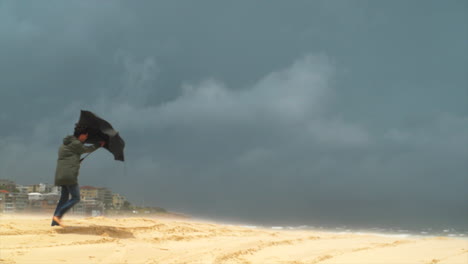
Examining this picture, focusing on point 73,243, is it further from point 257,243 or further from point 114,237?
point 257,243

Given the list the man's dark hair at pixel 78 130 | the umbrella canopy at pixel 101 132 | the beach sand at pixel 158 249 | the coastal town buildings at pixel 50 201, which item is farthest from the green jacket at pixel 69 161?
the coastal town buildings at pixel 50 201

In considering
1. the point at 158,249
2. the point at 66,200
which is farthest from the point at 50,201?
the point at 158,249

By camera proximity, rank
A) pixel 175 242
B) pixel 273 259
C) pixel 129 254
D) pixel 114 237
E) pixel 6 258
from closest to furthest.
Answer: pixel 6 258, pixel 129 254, pixel 273 259, pixel 114 237, pixel 175 242

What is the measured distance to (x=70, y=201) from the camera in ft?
22.2

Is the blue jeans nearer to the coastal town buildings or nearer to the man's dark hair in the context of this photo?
the man's dark hair

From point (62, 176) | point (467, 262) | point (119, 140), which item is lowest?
point (467, 262)

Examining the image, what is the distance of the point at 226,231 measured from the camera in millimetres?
9789

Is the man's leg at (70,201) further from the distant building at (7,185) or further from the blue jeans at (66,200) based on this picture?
the distant building at (7,185)

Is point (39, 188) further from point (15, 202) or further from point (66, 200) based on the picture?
point (66, 200)

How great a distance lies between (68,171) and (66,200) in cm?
69

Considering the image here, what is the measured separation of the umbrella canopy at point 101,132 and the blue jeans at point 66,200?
105cm

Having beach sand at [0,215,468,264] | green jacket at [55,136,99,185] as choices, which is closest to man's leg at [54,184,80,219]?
green jacket at [55,136,99,185]

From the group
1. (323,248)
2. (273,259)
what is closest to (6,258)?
(273,259)

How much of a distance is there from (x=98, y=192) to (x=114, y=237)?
40.8ft
